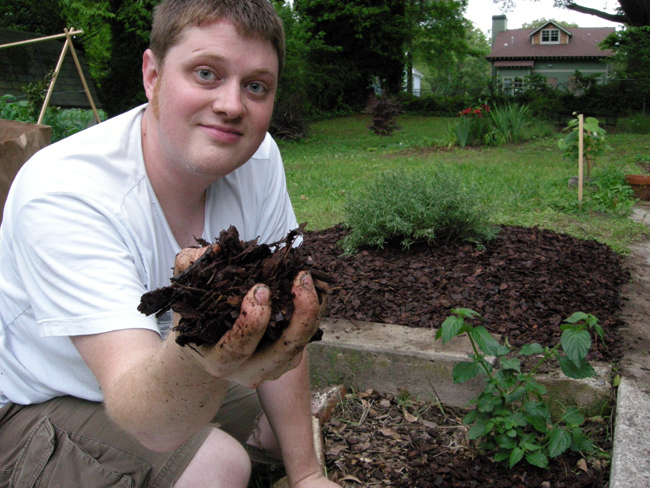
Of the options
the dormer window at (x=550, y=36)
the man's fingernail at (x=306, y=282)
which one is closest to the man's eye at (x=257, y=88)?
the man's fingernail at (x=306, y=282)

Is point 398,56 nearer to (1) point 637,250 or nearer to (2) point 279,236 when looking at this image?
(1) point 637,250

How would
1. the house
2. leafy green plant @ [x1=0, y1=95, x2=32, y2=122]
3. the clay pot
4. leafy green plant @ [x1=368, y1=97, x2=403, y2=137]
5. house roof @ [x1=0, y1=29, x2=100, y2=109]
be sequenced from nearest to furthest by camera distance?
leafy green plant @ [x1=0, y1=95, x2=32, y2=122]
the clay pot
house roof @ [x1=0, y1=29, x2=100, y2=109]
leafy green plant @ [x1=368, y1=97, x2=403, y2=137]
the house

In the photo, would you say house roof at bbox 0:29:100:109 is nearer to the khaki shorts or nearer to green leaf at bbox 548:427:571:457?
the khaki shorts

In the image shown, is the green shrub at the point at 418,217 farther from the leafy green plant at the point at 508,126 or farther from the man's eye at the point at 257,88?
the leafy green plant at the point at 508,126

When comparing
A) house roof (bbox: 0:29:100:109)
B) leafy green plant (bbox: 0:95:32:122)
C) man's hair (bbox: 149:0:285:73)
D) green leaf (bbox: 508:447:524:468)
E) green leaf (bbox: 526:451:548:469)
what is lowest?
green leaf (bbox: 526:451:548:469)

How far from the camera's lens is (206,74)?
5.20 ft

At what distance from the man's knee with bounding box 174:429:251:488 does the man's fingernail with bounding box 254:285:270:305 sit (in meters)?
0.84

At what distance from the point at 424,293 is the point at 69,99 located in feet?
45.9

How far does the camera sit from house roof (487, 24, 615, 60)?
144 feet

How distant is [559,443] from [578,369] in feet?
0.85

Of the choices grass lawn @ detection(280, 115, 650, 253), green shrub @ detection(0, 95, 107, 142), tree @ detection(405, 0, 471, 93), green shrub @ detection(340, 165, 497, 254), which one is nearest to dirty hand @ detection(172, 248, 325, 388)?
green shrub @ detection(340, 165, 497, 254)

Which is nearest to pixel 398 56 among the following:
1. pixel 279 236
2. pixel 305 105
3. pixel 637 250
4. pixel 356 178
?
pixel 305 105

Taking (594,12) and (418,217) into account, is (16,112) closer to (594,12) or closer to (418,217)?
(418,217)

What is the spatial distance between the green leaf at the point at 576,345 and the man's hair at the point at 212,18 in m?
1.32
